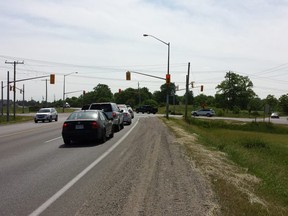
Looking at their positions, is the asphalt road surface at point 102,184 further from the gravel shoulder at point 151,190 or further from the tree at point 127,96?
the tree at point 127,96

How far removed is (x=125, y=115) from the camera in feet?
116

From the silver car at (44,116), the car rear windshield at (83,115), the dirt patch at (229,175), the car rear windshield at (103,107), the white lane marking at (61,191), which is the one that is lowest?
the white lane marking at (61,191)

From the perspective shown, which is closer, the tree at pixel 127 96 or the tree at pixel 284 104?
the tree at pixel 284 104

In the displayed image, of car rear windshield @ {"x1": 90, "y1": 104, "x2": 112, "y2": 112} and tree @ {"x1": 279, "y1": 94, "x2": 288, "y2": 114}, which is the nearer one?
car rear windshield @ {"x1": 90, "y1": 104, "x2": 112, "y2": 112}

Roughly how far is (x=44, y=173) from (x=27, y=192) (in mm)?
2322

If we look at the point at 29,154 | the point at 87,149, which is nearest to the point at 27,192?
the point at 29,154

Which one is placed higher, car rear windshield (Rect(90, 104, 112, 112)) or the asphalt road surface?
car rear windshield (Rect(90, 104, 112, 112))

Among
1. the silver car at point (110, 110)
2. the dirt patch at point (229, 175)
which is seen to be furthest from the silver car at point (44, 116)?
the dirt patch at point (229, 175)

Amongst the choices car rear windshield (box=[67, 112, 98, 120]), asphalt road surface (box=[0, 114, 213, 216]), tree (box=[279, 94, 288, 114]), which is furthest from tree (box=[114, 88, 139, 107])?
asphalt road surface (box=[0, 114, 213, 216])

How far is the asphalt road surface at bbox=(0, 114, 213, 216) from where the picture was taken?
22.7 feet

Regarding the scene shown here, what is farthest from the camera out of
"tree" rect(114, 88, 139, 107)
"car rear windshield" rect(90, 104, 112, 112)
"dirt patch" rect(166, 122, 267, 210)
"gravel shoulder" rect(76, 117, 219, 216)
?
"tree" rect(114, 88, 139, 107)

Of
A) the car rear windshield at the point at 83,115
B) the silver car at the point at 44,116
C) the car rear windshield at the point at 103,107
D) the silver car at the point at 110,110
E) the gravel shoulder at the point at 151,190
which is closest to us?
the gravel shoulder at the point at 151,190

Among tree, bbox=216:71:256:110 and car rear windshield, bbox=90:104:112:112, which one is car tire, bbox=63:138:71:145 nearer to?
car rear windshield, bbox=90:104:112:112

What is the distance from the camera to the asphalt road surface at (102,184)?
6918 mm
